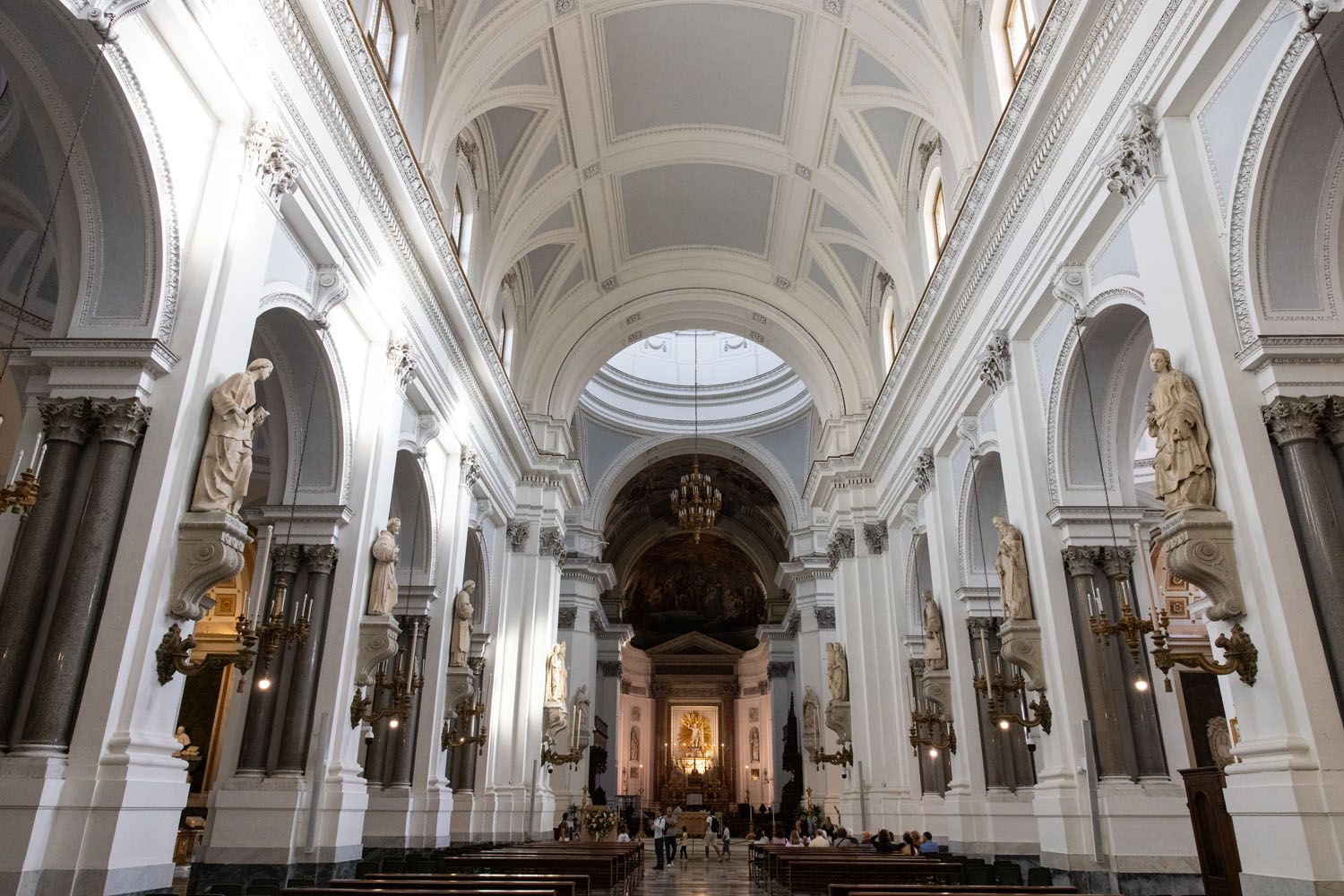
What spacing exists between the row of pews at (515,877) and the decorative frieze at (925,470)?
667 cm

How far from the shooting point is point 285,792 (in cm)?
855

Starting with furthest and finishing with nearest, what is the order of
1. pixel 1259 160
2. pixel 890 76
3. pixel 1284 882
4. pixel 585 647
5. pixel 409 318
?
pixel 585 647
pixel 890 76
pixel 409 318
pixel 1259 160
pixel 1284 882

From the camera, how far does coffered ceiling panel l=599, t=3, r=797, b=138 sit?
529 inches

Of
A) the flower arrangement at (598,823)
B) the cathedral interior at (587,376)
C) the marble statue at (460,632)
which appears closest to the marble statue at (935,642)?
the cathedral interior at (587,376)

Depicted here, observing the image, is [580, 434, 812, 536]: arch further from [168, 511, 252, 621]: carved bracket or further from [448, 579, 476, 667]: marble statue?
[168, 511, 252, 621]: carved bracket

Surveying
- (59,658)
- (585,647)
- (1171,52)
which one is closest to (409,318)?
(59,658)

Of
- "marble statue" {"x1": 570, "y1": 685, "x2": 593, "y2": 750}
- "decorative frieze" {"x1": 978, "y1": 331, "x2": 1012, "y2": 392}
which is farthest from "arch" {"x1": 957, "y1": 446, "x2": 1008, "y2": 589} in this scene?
"marble statue" {"x1": 570, "y1": 685, "x2": 593, "y2": 750}

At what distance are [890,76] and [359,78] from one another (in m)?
7.46

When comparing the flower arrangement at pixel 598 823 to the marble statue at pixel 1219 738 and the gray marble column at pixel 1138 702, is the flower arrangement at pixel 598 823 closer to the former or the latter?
the marble statue at pixel 1219 738

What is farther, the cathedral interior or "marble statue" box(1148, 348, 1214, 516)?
"marble statue" box(1148, 348, 1214, 516)

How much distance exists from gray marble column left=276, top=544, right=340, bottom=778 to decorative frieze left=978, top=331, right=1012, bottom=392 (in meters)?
7.36

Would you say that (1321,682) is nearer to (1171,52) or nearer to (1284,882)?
(1284,882)

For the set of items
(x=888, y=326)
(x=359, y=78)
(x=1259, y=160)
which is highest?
(x=888, y=326)

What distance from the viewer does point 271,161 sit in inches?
295
